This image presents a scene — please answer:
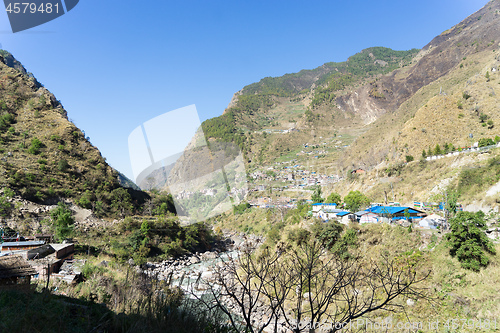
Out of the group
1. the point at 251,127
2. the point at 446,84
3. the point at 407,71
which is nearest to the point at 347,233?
the point at 446,84

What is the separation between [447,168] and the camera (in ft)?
70.3

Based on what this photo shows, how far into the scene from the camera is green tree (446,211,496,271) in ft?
32.6

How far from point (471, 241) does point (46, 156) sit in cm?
3415

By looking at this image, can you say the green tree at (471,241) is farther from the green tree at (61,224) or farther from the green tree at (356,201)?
the green tree at (61,224)

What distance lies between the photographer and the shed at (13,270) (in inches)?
197

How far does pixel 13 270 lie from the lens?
5.23 meters

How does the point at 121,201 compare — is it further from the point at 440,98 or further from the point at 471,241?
the point at 440,98

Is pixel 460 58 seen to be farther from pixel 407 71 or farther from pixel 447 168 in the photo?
pixel 447 168

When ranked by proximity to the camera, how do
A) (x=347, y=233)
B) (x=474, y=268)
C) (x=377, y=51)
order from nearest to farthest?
(x=474, y=268), (x=347, y=233), (x=377, y=51)

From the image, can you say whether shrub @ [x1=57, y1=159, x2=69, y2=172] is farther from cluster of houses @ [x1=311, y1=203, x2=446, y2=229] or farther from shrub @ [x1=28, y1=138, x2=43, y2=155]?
cluster of houses @ [x1=311, y1=203, x2=446, y2=229]

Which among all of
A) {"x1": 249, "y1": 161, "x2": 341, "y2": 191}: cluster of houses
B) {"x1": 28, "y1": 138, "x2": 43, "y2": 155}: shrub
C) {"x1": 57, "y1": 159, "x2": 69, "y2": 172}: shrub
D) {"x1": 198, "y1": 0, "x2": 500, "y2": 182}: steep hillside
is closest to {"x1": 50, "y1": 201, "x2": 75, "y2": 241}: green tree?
{"x1": 57, "y1": 159, "x2": 69, "y2": 172}: shrub

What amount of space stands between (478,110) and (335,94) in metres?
72.1

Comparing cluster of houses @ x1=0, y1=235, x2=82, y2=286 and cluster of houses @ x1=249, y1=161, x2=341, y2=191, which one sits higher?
Result: cluster of houses @ x1=0, y1=235, x2=82, y2=286

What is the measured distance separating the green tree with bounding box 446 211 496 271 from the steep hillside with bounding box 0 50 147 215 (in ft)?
88.5
